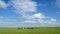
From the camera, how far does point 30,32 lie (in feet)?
33.6

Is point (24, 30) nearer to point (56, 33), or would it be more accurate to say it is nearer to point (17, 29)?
point (17, 29)

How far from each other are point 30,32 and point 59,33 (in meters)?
2.20

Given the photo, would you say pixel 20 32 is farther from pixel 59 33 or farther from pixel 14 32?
pixel 59 33

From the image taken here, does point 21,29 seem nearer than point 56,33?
Yes

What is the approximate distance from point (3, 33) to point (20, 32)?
137 centimetres

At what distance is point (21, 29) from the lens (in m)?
9.56

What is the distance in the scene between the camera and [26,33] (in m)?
10.1

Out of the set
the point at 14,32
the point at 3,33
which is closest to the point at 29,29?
the point at 14,32

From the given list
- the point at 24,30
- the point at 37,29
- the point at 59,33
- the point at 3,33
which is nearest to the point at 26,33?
the point at 24,30

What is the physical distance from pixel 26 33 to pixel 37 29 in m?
0.91

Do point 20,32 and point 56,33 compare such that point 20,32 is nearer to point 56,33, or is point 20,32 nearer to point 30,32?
point 30,32

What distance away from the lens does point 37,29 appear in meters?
10.4

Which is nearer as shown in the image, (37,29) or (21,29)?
(21,29)

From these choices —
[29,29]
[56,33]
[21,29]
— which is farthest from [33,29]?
[56,33]
